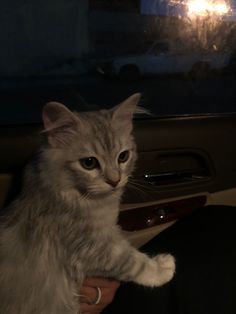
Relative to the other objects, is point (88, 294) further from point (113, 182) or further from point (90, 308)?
point (113, 182)

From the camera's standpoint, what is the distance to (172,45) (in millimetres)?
1741

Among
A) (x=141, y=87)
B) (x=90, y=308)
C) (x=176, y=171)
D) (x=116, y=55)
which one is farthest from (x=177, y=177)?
(x=90, y=308)

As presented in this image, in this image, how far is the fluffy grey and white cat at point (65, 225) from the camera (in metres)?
1.27

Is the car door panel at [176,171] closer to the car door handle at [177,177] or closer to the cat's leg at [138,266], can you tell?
the car door handle at [177,177]

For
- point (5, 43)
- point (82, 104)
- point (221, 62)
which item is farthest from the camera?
point (221, 62)

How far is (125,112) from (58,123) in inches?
8.2

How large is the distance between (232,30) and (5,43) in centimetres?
72

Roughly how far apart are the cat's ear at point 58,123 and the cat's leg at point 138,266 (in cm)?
28

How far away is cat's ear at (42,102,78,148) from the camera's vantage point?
46.6 inches

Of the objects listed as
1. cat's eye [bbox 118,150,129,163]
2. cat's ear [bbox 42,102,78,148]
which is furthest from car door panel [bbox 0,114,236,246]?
cat's ear [bbox 42,102,78,148]

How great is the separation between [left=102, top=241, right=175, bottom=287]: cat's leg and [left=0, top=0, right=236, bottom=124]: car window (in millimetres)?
504

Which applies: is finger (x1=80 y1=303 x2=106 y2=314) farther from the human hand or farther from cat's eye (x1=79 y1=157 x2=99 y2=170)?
cat's eye (x1=79 y1=157 x2=99 y2=170)

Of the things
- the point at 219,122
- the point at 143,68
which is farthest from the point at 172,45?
the point at 219,122

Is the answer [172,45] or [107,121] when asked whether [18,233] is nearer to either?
[107,121]
